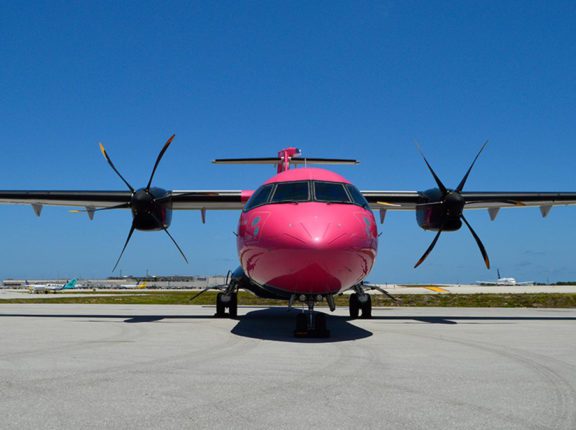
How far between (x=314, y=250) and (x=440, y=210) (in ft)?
27.7

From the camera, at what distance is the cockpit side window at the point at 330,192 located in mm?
9664

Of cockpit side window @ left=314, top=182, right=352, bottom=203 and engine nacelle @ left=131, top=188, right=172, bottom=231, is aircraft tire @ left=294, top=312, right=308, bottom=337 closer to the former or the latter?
cockpit side window @ left=314, top=182, right=352, bottom=203

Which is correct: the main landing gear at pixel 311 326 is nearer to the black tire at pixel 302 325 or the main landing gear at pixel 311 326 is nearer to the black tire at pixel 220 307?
the black tire at pixel 302 325

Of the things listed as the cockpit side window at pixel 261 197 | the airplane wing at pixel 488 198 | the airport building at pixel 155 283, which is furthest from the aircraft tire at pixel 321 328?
the airport building at pixel 155 283

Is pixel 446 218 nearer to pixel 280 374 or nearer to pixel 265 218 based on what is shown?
pixel 265 218

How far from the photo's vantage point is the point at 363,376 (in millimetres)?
5707

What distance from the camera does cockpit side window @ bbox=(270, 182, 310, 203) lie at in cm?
968

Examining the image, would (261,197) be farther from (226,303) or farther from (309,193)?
(226,303)

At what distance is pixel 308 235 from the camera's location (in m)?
8.31

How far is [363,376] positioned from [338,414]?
1.71 metres

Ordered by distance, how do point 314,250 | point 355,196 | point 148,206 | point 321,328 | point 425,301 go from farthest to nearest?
point 425,301 < point 148,206 < point 355,196 < point 321,328 < point 314,250

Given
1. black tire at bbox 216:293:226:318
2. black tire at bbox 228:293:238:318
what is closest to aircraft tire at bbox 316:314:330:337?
black tire at bbox 228:293:238:318

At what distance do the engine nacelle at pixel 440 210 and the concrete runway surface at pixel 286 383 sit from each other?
5652mm

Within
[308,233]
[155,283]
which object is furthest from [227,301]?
[155,283]
